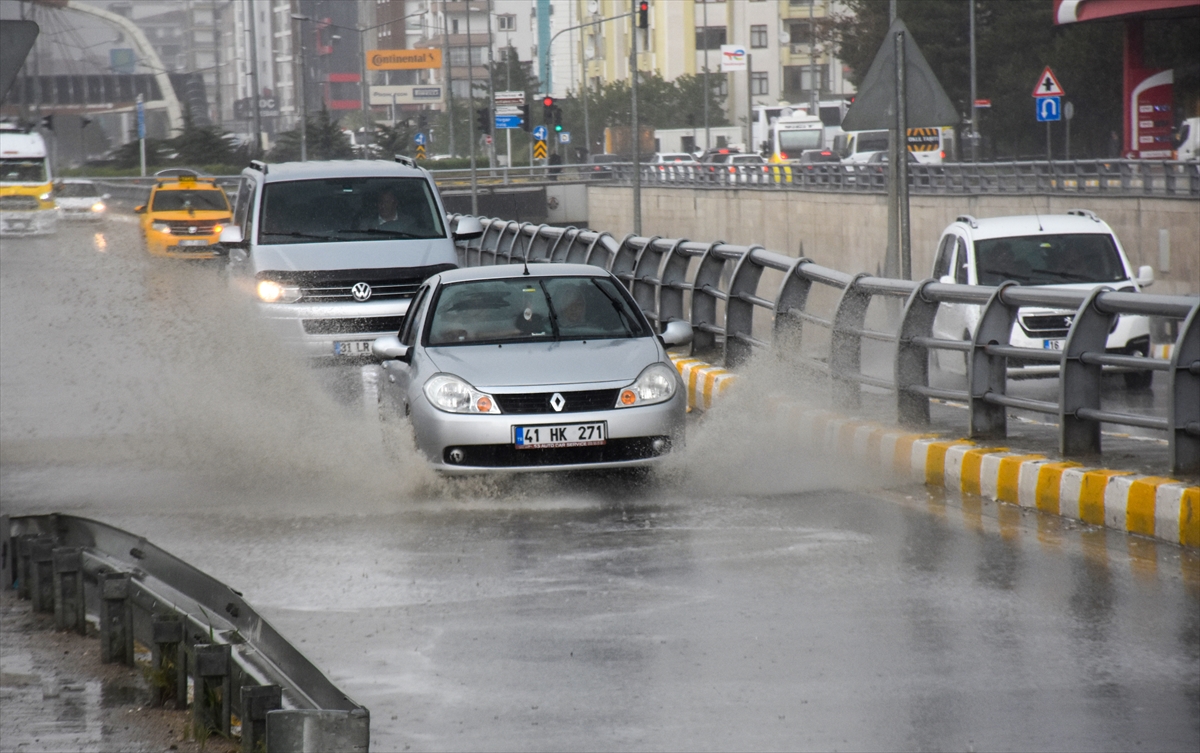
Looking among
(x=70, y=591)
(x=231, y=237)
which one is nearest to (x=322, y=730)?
(x=70, y=591)

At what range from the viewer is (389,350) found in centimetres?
1038

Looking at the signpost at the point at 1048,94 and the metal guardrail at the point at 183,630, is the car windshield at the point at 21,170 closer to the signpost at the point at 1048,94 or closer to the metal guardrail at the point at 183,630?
the signpost at the point at 1048,94

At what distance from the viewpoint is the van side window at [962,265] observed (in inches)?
649

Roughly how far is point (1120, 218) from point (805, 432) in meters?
18.1

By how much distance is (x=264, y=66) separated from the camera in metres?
182

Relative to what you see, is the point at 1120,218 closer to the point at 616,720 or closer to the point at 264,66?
the point at 616,720

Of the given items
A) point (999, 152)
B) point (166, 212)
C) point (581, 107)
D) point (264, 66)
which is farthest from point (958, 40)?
point (264, 66)

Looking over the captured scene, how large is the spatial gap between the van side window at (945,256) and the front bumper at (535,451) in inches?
319

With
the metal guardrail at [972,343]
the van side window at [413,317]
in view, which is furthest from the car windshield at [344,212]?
the van side window at [413,317]

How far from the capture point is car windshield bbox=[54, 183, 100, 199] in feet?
183

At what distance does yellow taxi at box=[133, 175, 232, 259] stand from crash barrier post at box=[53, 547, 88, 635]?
31.2 metres

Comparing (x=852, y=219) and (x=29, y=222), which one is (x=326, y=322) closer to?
(x=852, y=219)

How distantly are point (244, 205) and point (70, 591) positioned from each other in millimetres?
10792

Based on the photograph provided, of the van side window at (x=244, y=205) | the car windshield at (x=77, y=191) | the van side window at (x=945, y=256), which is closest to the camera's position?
the van side window at (x=244, y=205)
